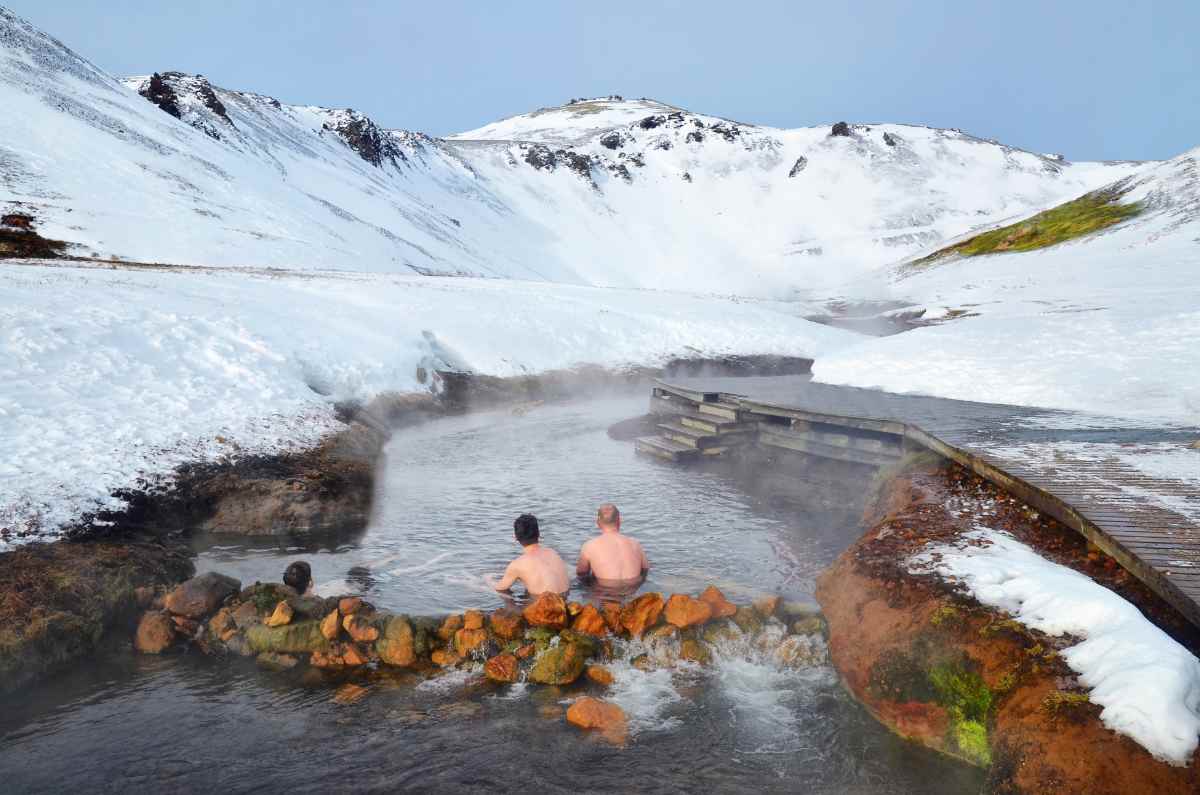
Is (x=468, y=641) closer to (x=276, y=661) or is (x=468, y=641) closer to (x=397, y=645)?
(x=397, y=645)

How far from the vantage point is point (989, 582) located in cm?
594

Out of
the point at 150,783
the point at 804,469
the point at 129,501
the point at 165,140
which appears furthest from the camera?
the point at 165,140

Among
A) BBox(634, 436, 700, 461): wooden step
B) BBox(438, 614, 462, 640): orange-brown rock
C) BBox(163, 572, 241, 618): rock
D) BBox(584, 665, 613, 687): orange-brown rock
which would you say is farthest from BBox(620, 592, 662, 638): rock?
BBox(634, 436, 700, 461): wooden step

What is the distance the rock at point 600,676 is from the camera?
21.6 feet

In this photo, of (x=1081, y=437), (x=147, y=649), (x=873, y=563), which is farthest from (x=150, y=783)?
(x=1081, y=437)

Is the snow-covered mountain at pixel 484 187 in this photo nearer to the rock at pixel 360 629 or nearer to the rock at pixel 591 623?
the rock at pixel 360 629

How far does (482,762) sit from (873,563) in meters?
4.16

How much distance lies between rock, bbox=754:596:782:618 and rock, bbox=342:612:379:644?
12.9 feet

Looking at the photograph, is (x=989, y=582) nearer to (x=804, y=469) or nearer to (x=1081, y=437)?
(x=1081, y=437)

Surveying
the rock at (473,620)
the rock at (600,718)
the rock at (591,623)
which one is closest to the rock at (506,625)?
the rock at (473,620)

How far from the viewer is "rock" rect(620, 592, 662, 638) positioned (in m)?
7.20

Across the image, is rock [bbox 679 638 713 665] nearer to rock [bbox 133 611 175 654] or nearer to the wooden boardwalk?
the wooden boardwalk

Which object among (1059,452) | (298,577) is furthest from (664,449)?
(298,577)

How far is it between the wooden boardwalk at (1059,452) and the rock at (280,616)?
7.66 m
